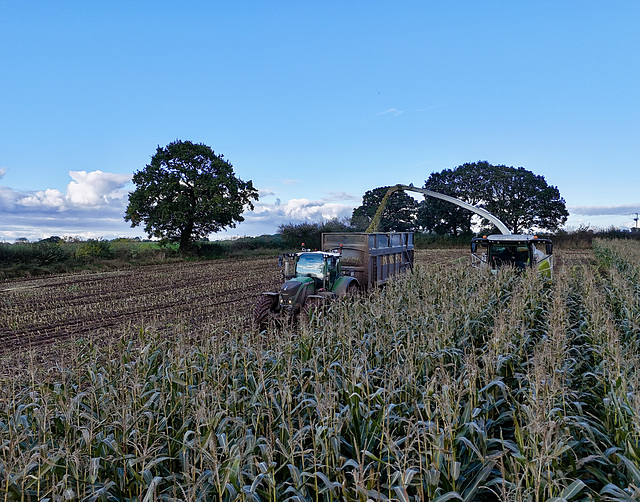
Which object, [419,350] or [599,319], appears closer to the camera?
[419,350]

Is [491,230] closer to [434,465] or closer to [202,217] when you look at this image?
[202,217]

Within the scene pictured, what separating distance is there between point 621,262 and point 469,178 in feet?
126

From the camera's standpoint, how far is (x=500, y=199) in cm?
5450

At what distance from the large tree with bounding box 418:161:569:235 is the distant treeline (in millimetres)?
2389

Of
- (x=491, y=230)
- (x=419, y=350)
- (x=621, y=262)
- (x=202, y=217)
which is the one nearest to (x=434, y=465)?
(x=419, y=350)

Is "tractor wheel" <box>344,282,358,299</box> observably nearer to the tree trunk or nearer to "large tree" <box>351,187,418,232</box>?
the tree trunk

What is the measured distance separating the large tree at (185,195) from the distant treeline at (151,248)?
6.74 feet

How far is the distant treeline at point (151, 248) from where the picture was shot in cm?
2581

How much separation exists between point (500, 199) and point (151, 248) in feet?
146

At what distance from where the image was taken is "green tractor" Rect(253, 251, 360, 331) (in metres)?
10.1

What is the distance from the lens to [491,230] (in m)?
53.2

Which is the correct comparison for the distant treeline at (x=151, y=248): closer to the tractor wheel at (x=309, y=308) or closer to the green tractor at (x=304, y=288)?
the green tractor at (x=304, y=288)

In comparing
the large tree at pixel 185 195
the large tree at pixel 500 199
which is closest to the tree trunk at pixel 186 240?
the large tree at pixel 185 195

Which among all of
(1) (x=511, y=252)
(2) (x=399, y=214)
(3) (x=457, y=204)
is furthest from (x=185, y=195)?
(2) (x=399, y=214)
